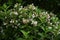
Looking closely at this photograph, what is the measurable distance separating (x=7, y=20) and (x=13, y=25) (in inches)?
6.7

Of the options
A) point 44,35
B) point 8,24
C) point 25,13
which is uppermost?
point 25,13

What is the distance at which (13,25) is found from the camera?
12.0ft

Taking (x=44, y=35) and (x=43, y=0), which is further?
(x=43, y=0)

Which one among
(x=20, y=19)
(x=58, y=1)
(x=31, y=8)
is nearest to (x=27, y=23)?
(x=20, y=19)

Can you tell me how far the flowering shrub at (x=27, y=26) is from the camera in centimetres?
346

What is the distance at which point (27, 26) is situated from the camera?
3527 millimetres

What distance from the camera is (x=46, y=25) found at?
3.69 metres

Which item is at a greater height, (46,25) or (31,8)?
(31,8)

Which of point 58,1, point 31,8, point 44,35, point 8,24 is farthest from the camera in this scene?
point 58,1

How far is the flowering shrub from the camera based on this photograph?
11.4ft

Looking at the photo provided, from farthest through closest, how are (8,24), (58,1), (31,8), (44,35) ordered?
(58,1)
(31,8)
(8,24)
(44,35)

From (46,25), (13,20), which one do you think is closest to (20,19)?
(13,20)

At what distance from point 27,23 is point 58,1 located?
6.16 ft

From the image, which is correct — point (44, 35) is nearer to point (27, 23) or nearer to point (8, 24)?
point (27, 23)
